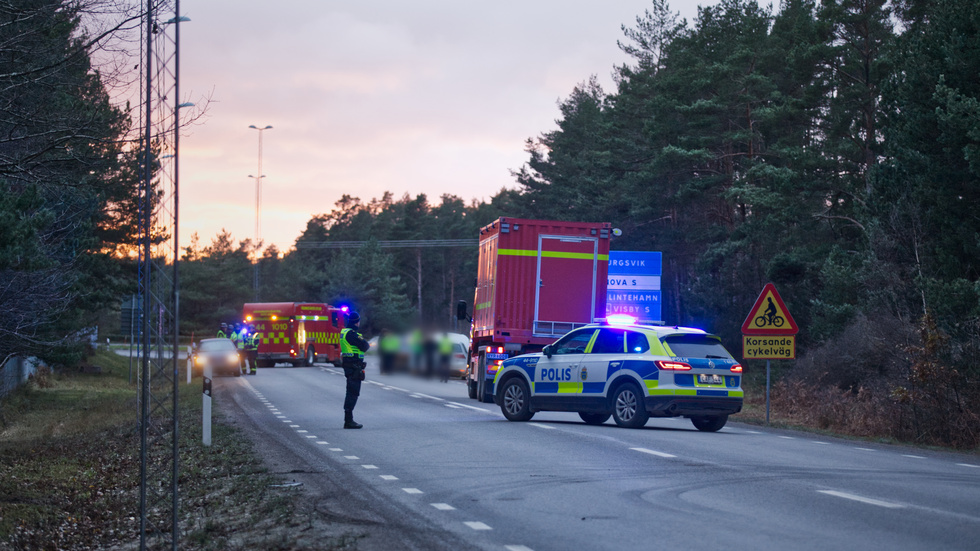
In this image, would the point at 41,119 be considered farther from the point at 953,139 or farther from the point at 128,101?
the point at 953,139

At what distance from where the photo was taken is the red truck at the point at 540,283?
2442 centimetres

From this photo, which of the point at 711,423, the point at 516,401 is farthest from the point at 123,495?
the point at 711,423

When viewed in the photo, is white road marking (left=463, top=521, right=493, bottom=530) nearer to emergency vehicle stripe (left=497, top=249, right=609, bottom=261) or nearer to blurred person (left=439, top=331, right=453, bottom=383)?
emergency vehicle stripe (left=497, top=249, right=609, bottom=261)

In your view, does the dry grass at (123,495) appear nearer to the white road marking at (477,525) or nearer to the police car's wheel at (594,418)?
the white road marking at (477,525)

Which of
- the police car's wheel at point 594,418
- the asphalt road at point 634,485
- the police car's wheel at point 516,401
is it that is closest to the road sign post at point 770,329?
the asphalt road at point 634,485

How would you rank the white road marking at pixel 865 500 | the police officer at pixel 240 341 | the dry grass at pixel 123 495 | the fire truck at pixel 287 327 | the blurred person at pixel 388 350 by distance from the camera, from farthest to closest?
the fire truck at pixel 287 327
the police officer at pixel 240 341
the blurred person at pixel 388 350
the white road marking at pixel 865 500
the dry grass at pixel 123 495

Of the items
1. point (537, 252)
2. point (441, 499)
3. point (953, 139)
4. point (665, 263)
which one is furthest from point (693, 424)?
point (665, 263)

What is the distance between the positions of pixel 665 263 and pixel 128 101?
45.3 metres

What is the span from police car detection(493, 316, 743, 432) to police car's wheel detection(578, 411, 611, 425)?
19 millimetres

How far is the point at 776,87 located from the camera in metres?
46.0

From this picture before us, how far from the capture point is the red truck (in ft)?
80.1

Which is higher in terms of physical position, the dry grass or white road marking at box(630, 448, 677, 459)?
white road marking at box(630, 448, 677, 459)

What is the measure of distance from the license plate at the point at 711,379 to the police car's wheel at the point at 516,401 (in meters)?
3.31

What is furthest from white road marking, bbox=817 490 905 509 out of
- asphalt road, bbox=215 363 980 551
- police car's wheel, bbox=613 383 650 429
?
police car's wheel, bbox=613 383 650 429
